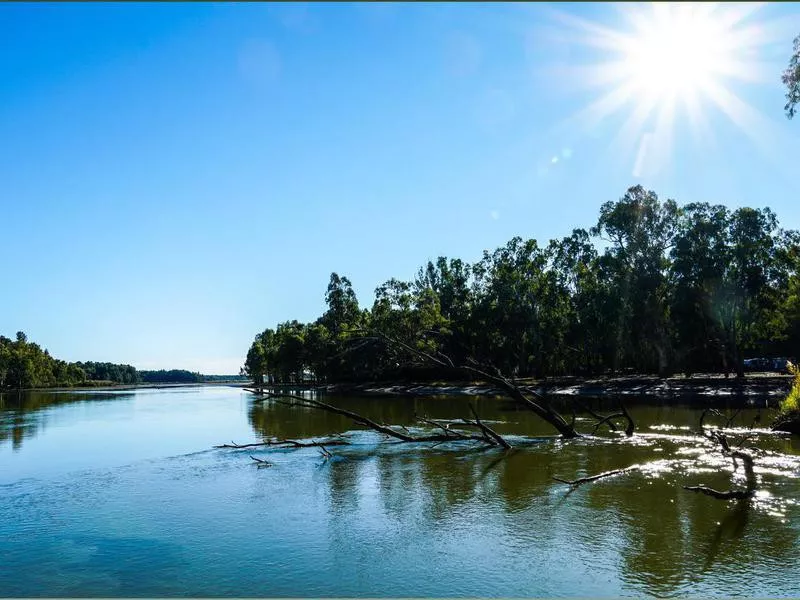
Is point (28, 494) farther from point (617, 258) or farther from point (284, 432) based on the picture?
point (617, 258)

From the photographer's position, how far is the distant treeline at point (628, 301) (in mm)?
64625

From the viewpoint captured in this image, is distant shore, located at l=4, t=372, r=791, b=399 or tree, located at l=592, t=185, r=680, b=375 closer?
distant shore, located at l=4, t=372, r=791, b=399

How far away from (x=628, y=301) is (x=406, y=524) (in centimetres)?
6613

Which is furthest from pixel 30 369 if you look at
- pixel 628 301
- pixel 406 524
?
pixel 406 524

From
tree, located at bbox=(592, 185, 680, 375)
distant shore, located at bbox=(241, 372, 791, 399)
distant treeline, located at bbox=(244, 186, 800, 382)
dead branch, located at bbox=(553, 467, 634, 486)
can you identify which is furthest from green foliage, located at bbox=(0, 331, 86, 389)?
dead branch, located at bbox=(553, 467, 634, 486)

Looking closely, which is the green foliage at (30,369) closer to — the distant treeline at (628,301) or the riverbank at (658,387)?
the distant treeline at (628,301)

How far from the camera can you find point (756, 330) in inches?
2955

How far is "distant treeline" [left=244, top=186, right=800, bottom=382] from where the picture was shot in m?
64.6

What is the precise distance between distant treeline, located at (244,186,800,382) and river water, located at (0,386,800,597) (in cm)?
3153

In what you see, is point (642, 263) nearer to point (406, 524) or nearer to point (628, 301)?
point (628, 301)

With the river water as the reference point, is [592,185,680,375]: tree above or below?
above

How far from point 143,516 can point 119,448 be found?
51.6 ft

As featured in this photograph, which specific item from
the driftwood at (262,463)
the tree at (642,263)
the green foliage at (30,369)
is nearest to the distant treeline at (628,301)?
the tree at (642,263)

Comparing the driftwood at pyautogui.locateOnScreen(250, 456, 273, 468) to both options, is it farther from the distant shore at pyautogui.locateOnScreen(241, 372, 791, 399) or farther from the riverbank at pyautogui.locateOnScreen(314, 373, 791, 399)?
the riverbank at pyautogui.locateOnScreen(314, 373, 791, 399)
